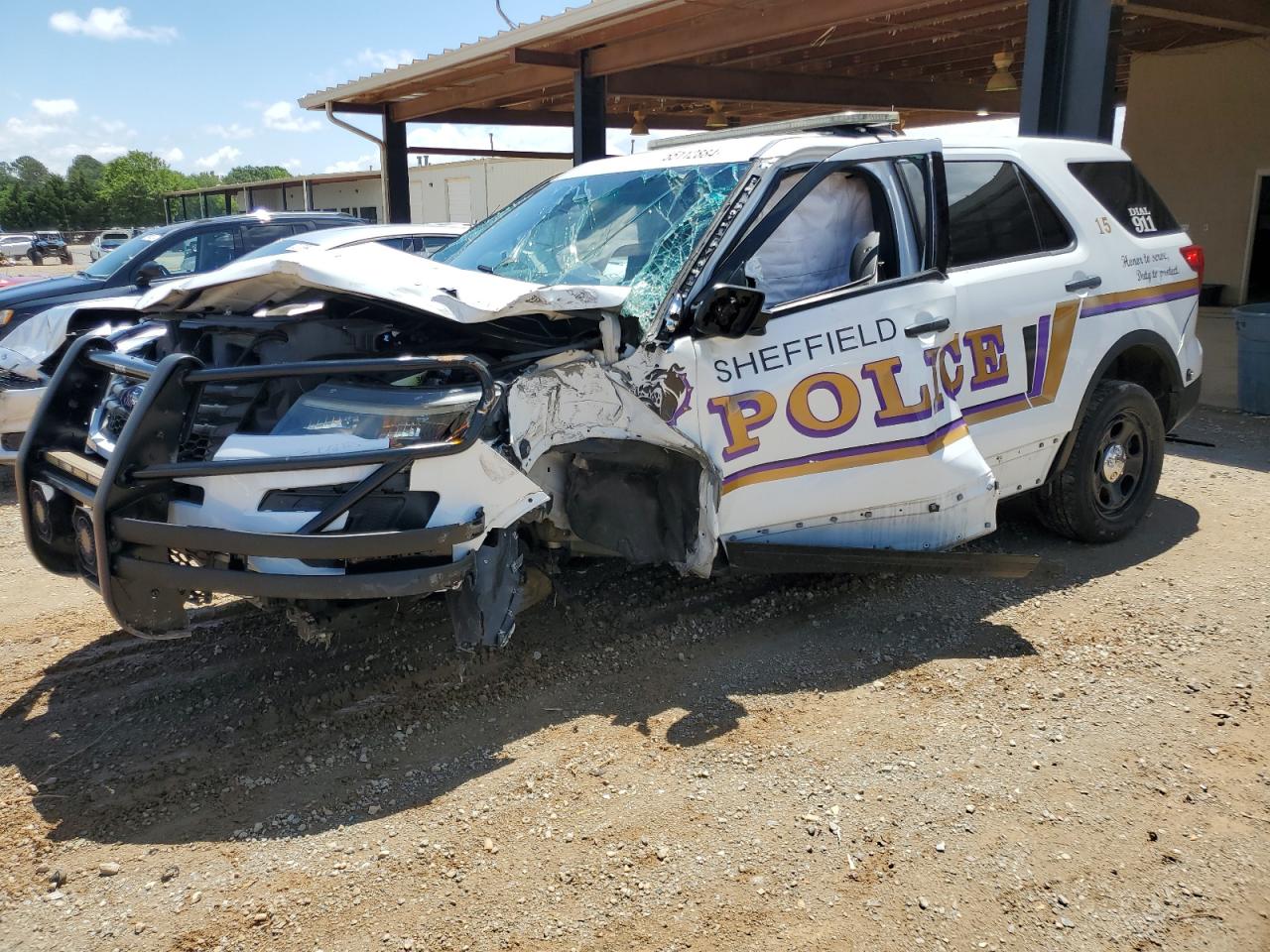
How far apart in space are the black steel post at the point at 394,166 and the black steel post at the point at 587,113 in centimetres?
569

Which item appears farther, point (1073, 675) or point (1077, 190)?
point (1077, 190)

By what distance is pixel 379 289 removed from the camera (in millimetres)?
3518

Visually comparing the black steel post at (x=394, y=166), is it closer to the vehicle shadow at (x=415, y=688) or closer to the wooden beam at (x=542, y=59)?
the wooden beam at (x=542, y=59)

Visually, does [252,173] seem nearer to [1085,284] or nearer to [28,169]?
[28,169]

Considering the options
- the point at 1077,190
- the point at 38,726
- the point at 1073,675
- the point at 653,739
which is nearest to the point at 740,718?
the point at 653,739

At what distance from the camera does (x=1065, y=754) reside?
139 inches

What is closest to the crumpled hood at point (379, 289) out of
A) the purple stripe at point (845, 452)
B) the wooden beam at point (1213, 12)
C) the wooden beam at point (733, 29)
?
the purple stripe at point (845, 452)

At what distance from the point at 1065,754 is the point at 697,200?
256 cm

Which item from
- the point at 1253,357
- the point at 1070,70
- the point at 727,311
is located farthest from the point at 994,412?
the point at 1253,357

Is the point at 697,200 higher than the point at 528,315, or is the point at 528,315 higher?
the point at 697,200

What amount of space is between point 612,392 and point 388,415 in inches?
32.0

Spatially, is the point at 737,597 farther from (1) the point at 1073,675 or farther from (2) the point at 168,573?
(2) the point at 168,573

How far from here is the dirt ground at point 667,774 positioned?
277 centimetres

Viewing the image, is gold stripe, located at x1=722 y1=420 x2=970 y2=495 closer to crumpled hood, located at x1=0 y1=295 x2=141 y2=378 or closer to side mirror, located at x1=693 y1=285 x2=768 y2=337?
side mirror, located at x1=693 y1=285 x2=768 y2=337
